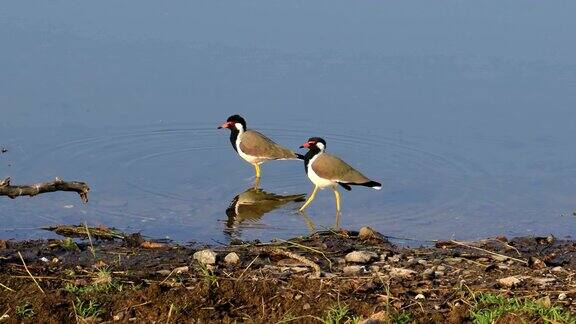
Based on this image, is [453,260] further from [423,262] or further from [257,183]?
[257,183]

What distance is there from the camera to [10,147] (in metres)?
11.7

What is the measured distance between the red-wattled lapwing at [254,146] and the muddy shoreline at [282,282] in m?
3.59

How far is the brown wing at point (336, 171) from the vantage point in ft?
35.7

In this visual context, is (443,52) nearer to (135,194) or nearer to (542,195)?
(542,195)

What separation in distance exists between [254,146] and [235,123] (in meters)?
0.56

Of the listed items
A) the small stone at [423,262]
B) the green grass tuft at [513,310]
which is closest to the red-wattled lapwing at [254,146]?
the small stone at [423,262]

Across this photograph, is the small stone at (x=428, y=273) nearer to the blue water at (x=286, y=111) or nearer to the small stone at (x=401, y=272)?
the small stone at (x=401, y=272)

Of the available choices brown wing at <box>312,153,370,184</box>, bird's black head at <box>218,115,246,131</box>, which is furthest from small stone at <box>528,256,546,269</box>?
bird's black head at <box>218,115,246,131</box>

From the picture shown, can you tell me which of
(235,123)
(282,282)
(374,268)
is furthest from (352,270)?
(235,123)

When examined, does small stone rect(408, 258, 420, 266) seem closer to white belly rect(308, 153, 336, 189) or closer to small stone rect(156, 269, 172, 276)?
small stone rect(156, 269, 172, 276)

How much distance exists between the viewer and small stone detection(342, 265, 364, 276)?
710cm

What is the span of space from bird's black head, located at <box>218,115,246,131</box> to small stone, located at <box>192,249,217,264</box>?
502 centimetres

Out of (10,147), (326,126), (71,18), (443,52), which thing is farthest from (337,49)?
(10,147)

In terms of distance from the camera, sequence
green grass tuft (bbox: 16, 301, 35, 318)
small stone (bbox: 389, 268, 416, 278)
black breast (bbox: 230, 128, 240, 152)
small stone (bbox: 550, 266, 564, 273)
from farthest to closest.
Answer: black breast (bbox: 230, 128, 240, 152), small stone (bbox: 550, 266, 564, 273), small stone (bbox: 389, 268, 416, 278), green grass tuft (bbox: 16, 301, 35, 318)
